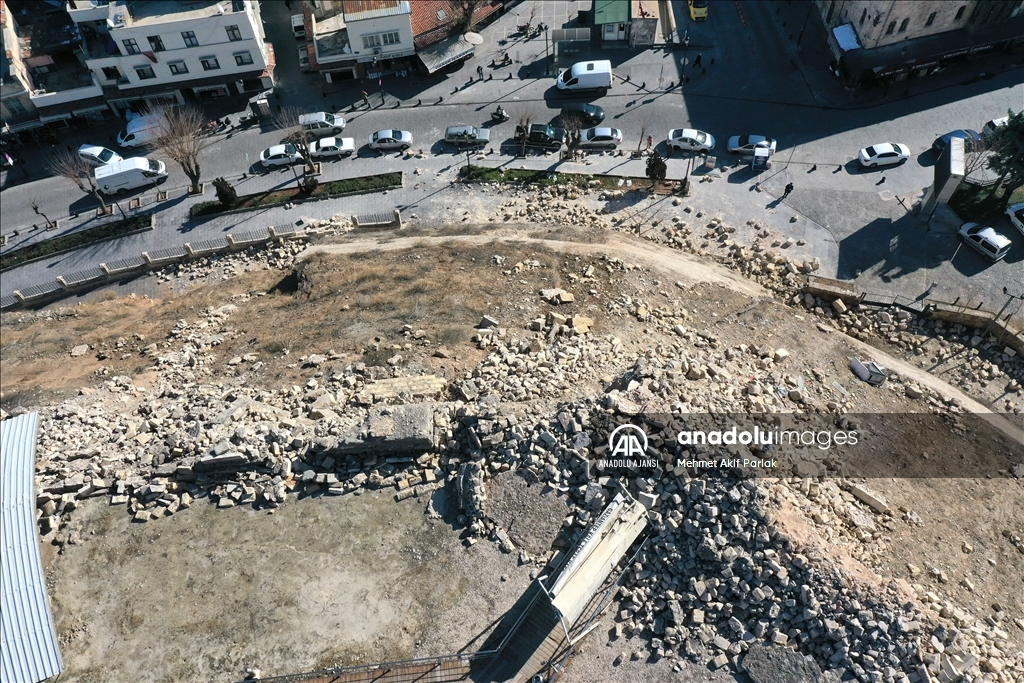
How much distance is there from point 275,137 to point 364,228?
16043 millimetres

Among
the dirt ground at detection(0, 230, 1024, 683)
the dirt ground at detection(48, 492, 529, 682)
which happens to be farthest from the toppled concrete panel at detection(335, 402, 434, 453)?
the dirt ground at detection(48, 492, 529, 682)

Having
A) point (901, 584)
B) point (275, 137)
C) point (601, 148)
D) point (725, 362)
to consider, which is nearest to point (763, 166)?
point (601, 148)

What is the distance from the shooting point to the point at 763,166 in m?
52.1

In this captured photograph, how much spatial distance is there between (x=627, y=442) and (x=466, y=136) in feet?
114

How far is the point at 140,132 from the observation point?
196 ft

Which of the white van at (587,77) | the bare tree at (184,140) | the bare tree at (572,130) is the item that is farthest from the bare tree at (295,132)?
the white van at (587,77)

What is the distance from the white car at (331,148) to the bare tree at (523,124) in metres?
14.3

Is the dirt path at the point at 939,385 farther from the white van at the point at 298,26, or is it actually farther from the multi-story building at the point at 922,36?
the white van at the point at 298,26

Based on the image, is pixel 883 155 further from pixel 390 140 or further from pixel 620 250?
pixel 390 140

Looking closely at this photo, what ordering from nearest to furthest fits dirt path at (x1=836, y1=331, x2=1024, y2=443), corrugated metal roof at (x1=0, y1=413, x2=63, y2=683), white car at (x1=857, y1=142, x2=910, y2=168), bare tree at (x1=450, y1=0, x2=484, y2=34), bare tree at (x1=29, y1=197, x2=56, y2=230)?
corrugated metal roof at (x1=0, y1=413, x2=63, y2=683)
dirt path at (x1=836, y1=331, x2=1024, y2=443)
white car at (x1=857, y1=142, x2=910, y2=168)
bare tree at (x1=29, y1=197, x2=56, y2=230)
bare tree at (x1=450, y1=0, x2=484, y2=34)

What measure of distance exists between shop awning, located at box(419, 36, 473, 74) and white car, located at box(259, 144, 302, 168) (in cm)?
1446

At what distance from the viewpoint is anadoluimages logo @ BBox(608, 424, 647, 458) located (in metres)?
30.6

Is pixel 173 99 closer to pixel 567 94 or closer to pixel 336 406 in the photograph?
pixel 567 94

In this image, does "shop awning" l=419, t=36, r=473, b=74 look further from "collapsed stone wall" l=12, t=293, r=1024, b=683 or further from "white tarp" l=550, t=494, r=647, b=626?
"white tarp" l=550, t=494, r=647, b=626
